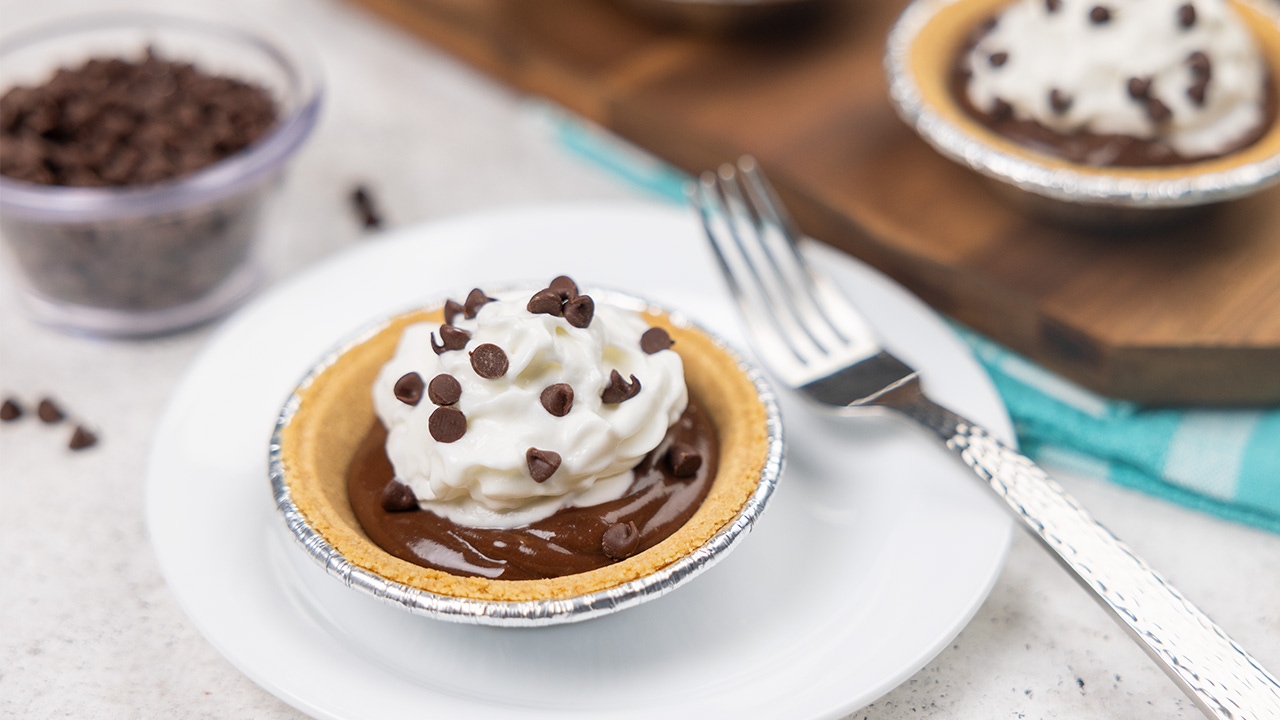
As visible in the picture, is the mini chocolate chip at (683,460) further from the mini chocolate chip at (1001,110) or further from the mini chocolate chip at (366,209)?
the mini chocolate chip at (366,209)

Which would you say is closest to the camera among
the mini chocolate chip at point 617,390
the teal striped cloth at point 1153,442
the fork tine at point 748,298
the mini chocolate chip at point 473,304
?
the mini chocolate chip at point 617,390

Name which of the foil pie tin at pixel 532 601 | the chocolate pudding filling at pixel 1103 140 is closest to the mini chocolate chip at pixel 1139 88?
the chocolate pudding filling at pixel 1103 140

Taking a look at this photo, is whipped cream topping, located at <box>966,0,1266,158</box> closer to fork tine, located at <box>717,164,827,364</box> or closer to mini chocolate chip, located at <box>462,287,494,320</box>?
fork tine, located at <box>717,164,827,364</box>

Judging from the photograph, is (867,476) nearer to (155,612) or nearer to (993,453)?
(993,453)

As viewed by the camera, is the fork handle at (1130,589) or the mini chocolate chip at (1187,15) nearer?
the fork handle at (1130,589)

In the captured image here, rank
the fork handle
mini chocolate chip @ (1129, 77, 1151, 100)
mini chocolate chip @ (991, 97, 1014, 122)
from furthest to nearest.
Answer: mini chocolate chip @ (991, 97, 1014, 122) < mini chocolate chip @ (1129, 77, 1151, 100) < the fork handle

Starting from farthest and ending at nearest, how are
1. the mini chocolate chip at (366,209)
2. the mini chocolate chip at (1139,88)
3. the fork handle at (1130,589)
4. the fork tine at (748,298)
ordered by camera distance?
the mini chocolate chip at (366,209) → the mini chocolate chip at (1139,88) → the fork tine at (748,298) → the fork handle at (1130,589)

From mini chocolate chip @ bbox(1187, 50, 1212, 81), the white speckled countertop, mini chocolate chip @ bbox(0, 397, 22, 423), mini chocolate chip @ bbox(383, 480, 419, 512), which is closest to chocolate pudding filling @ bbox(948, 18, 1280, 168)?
mini chocolate chip @ bbox(1187, 50, 1212, 81)
